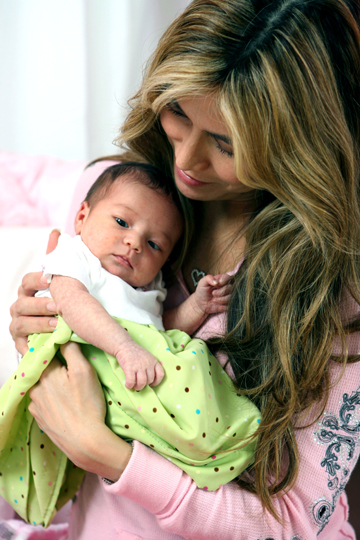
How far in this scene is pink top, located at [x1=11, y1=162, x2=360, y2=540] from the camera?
0.88 meters

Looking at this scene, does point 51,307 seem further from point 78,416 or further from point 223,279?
point 223,279

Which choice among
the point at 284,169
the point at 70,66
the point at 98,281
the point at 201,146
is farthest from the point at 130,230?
the point at 70,66

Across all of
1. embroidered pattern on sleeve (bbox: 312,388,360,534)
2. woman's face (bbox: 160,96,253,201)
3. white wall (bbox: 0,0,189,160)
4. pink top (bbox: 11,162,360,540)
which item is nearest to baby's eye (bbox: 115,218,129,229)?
woman's face (bbox: 160,96,253,201)

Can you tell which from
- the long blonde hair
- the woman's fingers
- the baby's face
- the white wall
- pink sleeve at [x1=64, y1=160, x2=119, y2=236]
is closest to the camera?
the long blonde hair

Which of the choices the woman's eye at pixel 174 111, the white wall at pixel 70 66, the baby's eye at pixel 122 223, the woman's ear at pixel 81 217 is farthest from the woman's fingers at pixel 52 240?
the white wall at pixel 70 66

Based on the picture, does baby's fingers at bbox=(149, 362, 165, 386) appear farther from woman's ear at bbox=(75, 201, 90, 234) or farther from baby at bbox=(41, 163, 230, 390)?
woman's ear at bbox=(75, 201, 90, 234)

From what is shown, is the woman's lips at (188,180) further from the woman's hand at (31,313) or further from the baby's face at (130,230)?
the woman's hand at (31,313)

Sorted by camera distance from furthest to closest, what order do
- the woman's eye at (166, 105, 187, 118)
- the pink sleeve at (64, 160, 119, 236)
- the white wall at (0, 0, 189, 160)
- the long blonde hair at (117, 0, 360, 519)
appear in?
the white wall at (0, 0, 189, 160) → the pink sleeve at (64, 160, 119, 236) → the woman's eye at (166, 105, 187, 118) → the long blonde hair at (117, 0, 360, 519)

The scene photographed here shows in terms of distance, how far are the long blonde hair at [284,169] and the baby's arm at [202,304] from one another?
0.03m

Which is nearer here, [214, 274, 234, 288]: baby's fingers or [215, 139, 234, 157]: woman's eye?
[215, 139, 234, 157]: woman's eye

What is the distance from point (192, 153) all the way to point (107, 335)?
Result: 349 millimetres

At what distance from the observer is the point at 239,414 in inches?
37.1

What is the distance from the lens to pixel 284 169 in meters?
0.86

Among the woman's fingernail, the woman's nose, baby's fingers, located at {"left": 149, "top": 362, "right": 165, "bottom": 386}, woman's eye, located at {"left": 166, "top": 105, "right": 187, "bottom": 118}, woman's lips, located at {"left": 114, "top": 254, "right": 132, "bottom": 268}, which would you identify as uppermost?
woman's eye, located at {"left": 166, "top": 105, "right": 187, "bottom": 118}
